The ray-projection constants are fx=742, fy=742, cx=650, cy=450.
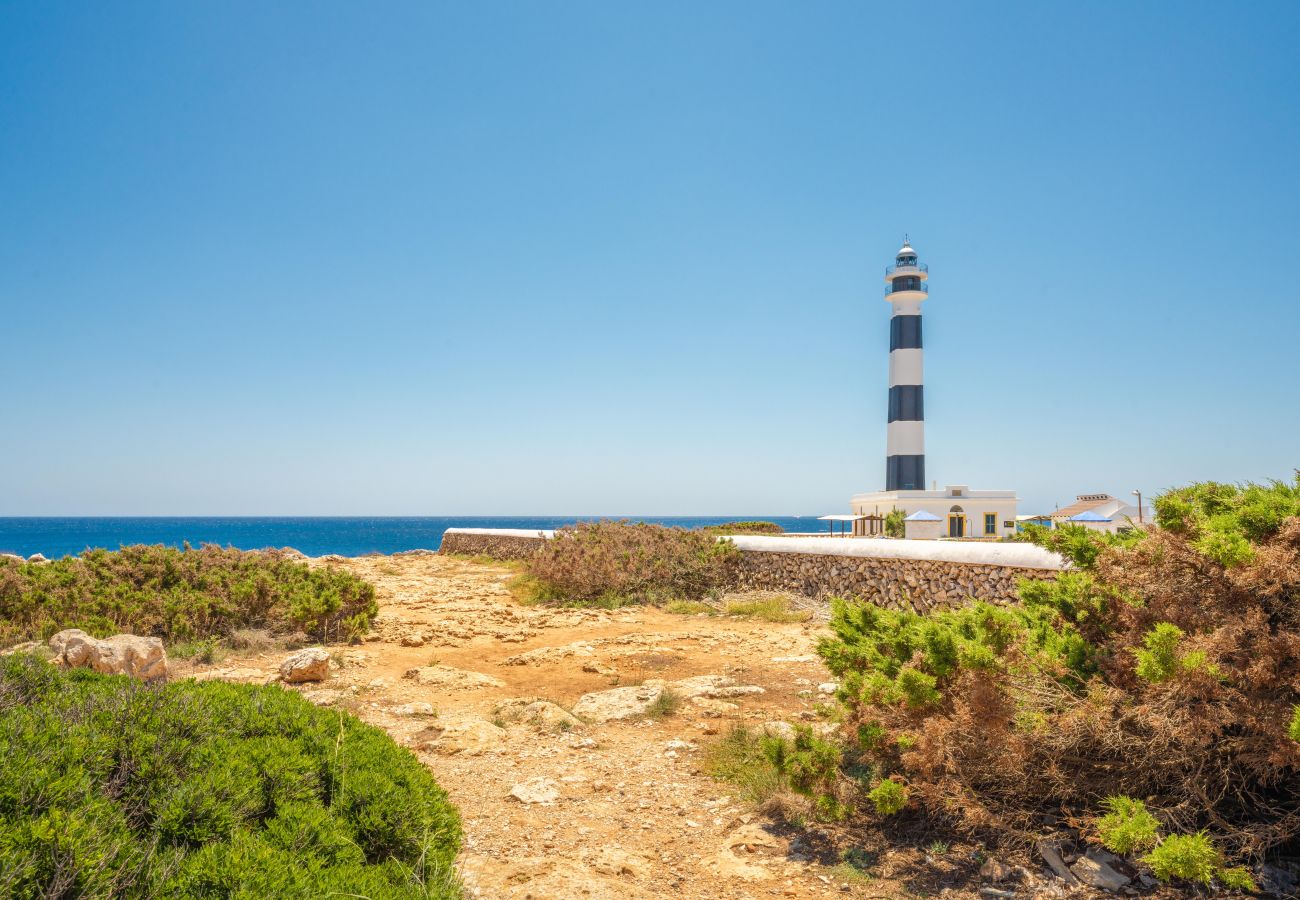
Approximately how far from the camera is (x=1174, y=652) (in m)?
3.11

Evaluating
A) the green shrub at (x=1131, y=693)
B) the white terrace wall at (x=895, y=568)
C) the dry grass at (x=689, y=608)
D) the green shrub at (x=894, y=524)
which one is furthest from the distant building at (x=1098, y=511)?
the green shrub at (x=1131, y=693)

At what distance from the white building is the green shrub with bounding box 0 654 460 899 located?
96.2 ft

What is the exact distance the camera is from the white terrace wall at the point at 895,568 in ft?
32.1

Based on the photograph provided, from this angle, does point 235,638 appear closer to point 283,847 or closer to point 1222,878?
point 283,847

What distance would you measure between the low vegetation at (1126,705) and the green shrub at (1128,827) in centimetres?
1

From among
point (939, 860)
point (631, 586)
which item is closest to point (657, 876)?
point (939, 860)

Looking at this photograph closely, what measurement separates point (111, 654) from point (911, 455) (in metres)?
31.8

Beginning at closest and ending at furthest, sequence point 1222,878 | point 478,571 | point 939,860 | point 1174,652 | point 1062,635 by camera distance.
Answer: point 1222,878 < point 1174,652 < point 939,860 < point 1062,635 < point 478,571

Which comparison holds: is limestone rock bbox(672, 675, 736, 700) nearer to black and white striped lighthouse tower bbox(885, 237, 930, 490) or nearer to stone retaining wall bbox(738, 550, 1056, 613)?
stone retaining wall bbox(738, 550, 1056, 613)

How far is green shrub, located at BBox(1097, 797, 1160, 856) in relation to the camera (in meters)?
2.91

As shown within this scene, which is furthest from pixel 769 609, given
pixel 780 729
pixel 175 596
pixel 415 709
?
pixel 175 596

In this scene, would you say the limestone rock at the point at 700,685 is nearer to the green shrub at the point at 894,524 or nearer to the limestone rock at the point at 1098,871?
the limestone rock at the point at 1098,871

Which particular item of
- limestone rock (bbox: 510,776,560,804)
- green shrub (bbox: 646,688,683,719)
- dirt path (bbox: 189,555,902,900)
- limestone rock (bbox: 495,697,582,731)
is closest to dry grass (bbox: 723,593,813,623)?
dirt path (bbox: 189,555,902,900)

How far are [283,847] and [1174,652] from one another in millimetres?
3534
